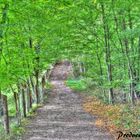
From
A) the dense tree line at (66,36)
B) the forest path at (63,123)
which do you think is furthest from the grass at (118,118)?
the dense tree line at (66,36)

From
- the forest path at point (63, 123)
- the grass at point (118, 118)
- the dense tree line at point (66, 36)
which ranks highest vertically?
the dense tree line at point (66, 36)

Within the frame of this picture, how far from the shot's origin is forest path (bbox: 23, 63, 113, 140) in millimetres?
15086

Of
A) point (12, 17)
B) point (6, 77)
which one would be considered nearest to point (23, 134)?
point (6, 77)

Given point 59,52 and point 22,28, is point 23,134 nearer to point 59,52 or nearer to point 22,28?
point 22,28

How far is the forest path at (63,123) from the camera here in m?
15.1

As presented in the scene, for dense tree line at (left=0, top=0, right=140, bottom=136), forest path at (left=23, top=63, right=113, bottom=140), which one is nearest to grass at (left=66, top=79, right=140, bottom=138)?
forest path at (left=23, top=63, right=113, bottom=140)

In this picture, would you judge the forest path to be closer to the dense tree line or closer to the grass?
the grass

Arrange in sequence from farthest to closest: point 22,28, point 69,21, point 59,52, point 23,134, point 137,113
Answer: point 59,52 → point 69,21 → point 22,28 → point 137,113 → point 23,134

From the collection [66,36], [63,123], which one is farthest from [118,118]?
[66,36]

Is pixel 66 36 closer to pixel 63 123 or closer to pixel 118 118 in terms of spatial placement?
pixel 63 123

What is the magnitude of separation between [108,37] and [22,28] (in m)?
5.29

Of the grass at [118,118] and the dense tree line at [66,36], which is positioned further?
the dense tree line at [66,36]

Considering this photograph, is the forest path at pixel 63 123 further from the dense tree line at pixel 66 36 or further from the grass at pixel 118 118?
the dense tree line at pixel 66 36

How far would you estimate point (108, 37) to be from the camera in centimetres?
2197
